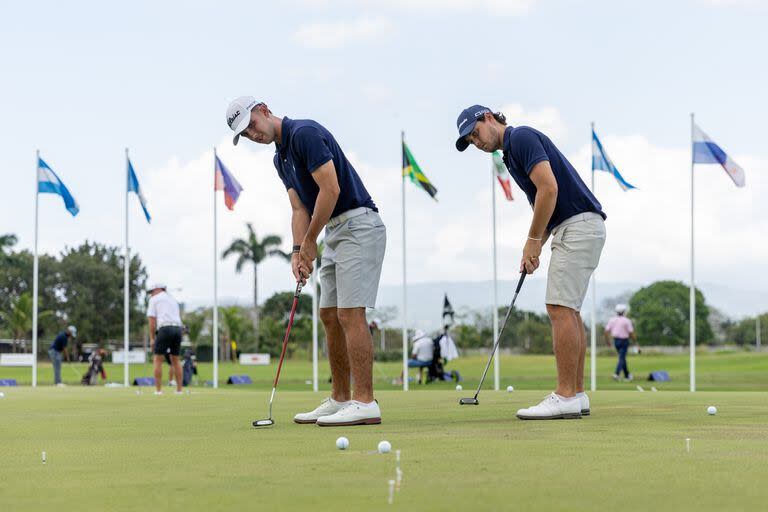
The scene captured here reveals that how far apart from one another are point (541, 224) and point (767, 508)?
3.92m

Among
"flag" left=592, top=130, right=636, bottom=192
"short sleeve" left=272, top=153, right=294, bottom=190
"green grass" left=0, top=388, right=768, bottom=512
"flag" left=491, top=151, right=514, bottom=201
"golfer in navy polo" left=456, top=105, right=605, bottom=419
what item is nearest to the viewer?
"green grass" left=0, top=388, right=768, bottom=512

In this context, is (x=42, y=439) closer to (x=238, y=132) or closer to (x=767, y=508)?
(x=238, y=132)

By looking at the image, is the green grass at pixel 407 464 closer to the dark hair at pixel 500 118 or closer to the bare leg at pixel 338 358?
the bare leg at pixel 338 358

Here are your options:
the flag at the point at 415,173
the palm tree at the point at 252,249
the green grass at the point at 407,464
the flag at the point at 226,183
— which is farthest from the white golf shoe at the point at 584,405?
the palm tree at the point at 252,249

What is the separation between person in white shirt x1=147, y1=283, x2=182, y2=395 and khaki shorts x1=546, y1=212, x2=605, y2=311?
9659mm

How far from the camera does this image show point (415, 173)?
27.3 m

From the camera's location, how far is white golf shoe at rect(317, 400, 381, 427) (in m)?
6.70

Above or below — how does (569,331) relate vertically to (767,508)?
above

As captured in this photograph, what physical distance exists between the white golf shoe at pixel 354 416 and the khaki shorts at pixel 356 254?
0.69 meters

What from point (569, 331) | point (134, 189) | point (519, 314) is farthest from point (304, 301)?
point (569, 331)

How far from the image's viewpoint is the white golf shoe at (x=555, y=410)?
274 inches

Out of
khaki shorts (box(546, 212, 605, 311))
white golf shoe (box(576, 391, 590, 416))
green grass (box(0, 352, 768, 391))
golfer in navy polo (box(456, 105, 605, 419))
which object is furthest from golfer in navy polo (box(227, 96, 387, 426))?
green grass (box(0, 352, 768, 391))

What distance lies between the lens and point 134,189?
2956cm

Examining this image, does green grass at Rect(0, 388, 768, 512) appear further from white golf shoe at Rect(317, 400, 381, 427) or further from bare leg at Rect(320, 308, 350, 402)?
bare leg at Rect(320, 308, 350, 402)
